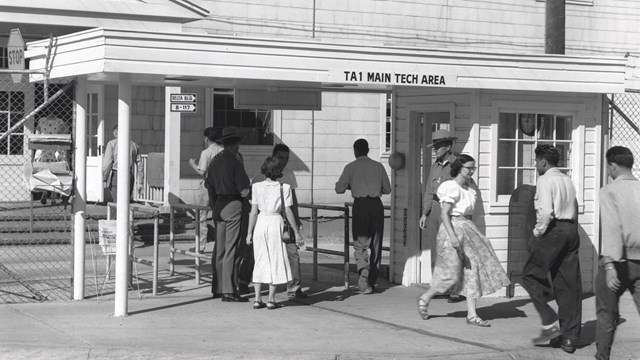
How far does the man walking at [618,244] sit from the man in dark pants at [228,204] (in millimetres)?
4478

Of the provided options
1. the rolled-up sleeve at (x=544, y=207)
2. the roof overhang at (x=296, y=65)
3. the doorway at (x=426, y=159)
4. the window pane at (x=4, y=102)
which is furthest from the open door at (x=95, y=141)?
the rolled-up sleeve at (x=544, y=207)

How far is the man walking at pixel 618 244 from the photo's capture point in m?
8.38

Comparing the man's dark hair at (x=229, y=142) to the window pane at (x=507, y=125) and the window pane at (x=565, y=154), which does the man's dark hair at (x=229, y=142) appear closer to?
the window pane at (x=507, y=125)

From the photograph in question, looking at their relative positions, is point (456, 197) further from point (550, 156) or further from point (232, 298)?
point (232, 298)

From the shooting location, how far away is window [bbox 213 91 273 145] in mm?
22266

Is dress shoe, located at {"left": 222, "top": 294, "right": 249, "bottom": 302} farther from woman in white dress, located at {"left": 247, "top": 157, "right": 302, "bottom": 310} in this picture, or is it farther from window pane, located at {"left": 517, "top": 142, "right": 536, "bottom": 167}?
window pane, located at {"left": 517, "top": 142, "right": 536, "bottom": 167}

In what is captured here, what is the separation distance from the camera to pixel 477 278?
34.7 ft

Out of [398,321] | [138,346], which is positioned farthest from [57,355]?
[398,321]

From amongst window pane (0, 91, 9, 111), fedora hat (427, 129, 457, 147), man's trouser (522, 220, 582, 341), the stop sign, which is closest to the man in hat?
fedora hat (427, 129, 457, 147)

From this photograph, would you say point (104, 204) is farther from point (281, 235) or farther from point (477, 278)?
point (477, 278)

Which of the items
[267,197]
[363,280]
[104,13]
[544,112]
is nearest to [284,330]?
[267,197]

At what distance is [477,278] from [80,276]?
13.6ft

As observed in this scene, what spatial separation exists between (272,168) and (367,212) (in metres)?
1.78

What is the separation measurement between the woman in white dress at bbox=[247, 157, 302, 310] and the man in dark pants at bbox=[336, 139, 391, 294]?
59.9 inches
